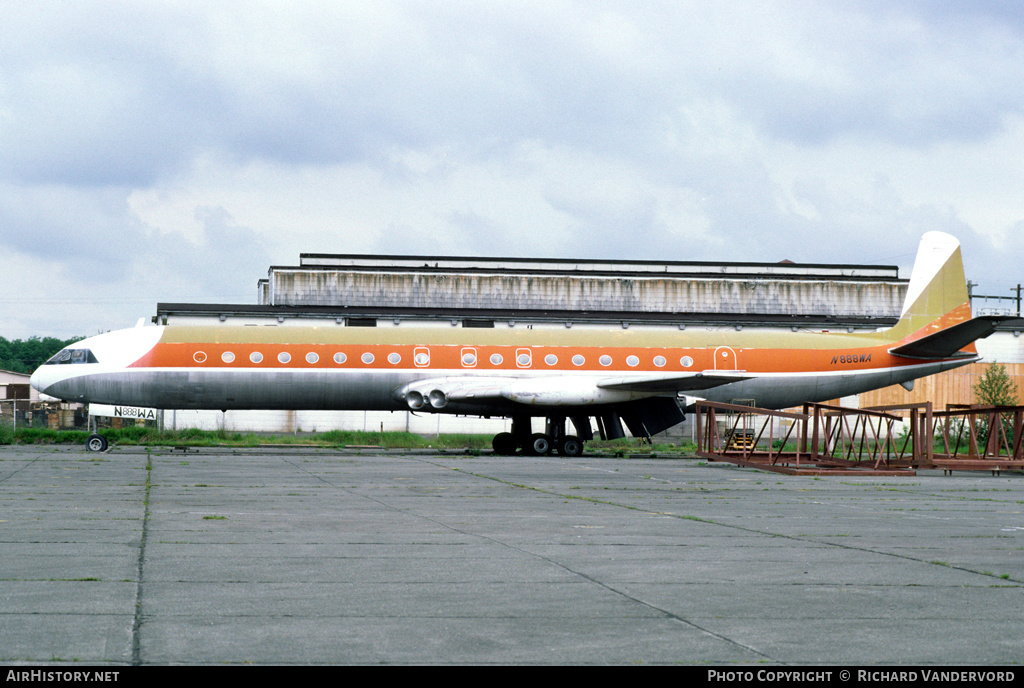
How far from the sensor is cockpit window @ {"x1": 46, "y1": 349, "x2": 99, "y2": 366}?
1231 inches

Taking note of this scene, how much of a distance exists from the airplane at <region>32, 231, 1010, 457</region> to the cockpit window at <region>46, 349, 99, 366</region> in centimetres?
4

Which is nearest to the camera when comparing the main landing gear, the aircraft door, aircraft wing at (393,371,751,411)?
aircraft wing at (393,371,751,411)

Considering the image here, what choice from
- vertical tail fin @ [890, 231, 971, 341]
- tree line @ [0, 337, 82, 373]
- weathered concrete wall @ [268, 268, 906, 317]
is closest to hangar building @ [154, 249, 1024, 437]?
weathered concrete wall @ [268, 268, 906, 317]

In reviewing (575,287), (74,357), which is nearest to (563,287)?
(575,287)

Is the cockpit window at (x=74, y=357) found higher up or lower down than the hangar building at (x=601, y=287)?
lower down

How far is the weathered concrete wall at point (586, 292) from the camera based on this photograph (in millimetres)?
→ 57000

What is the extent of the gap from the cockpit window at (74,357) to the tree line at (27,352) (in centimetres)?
12819

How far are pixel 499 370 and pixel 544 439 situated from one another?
2.76 metres

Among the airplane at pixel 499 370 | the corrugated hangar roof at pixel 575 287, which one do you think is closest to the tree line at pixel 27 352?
the corrugated hangar roof at pixel 575 287

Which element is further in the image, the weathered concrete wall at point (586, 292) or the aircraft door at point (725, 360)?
the weathered concrete wall at point (586, 292)

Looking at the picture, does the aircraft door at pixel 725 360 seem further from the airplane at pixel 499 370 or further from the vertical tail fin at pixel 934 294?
the vertical tail fin at pixel 934 294

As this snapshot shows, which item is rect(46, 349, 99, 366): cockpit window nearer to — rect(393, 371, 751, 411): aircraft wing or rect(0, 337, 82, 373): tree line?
rect(393, 371, 751, 411): aircraft wing

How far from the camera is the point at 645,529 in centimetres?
1258

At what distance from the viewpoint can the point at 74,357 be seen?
3144 cm
